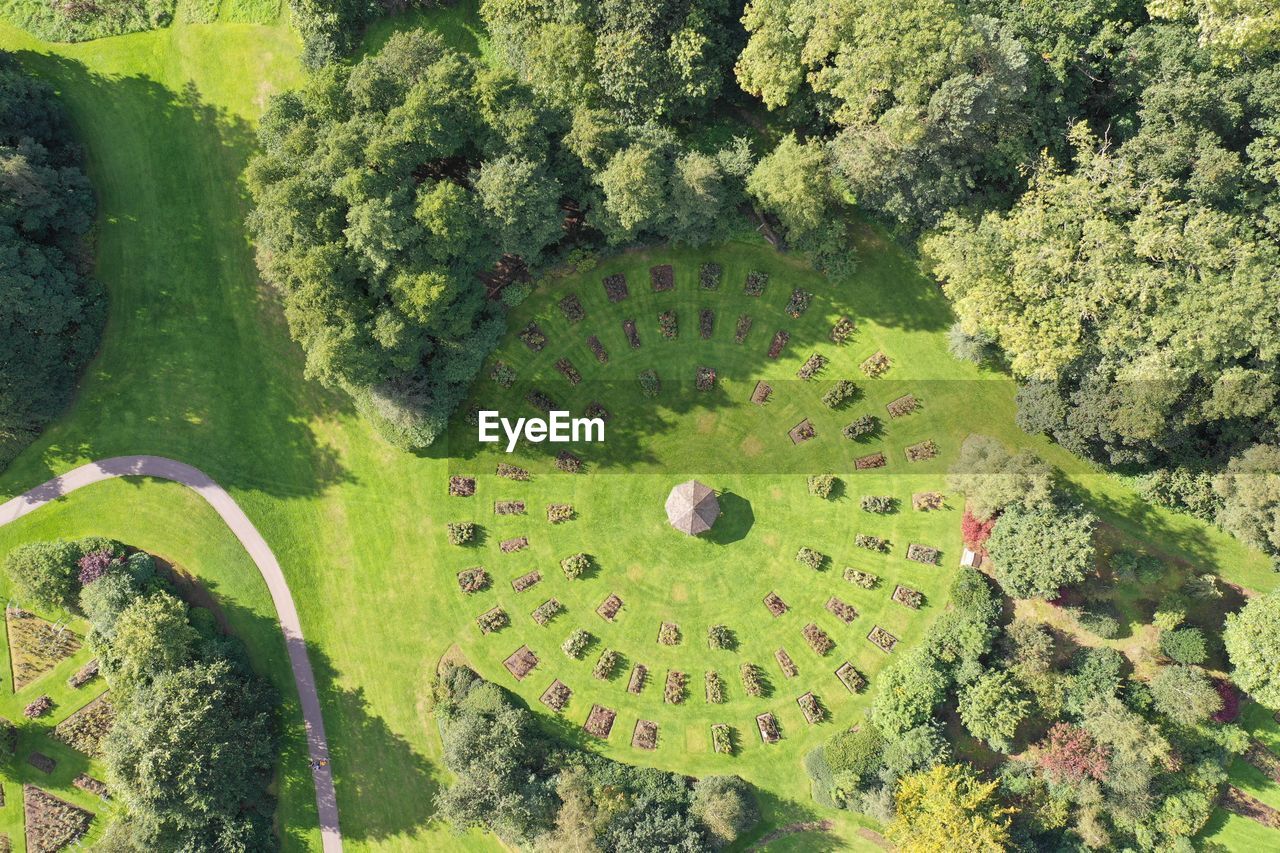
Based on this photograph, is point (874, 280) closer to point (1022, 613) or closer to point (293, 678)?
point (1022, 613)

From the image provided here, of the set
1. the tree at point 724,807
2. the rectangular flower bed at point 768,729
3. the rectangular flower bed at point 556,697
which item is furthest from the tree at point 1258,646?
the rectangular flower bed at point 556,697

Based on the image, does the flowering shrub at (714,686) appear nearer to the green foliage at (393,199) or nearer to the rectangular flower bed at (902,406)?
the rectangular flower bed at (902,406)

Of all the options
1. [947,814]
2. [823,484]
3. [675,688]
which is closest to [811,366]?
[823,484]

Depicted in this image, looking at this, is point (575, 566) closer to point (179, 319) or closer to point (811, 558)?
point (811, 558)

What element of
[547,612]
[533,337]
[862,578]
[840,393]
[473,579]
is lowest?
[547,612]

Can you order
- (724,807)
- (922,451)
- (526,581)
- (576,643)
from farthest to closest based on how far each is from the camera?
(526,581) < (922,451) < (576,643) < (724,807)

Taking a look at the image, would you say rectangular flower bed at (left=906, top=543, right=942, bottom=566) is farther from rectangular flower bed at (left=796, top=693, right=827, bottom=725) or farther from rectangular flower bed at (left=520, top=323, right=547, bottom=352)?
rectangular flower bed at (left=520, top=323, right=547, bottom=352)
